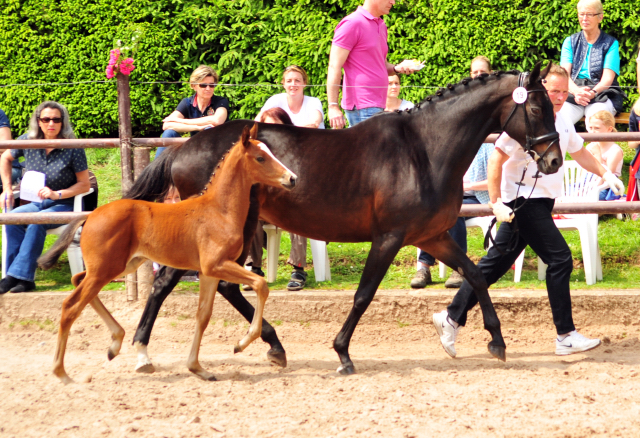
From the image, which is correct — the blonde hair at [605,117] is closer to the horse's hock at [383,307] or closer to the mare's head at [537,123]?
the horse's hock at [383,307]

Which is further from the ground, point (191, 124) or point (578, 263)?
point (191, 124)

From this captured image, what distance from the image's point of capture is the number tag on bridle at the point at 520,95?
4.74 metres

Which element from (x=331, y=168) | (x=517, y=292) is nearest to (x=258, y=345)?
(x=331, y=168)

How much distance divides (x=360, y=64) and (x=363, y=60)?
42 mm

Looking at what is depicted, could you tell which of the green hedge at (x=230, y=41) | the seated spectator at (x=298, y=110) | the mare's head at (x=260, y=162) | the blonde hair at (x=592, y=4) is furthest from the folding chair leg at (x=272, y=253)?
the blonde hair at (x=592, y=4)

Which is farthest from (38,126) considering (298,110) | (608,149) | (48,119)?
(608,149)

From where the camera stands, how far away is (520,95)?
475 cm

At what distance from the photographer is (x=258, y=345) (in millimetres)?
5723

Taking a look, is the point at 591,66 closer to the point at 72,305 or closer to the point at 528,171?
the point at 528,171

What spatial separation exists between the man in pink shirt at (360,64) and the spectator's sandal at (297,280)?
1312 mm

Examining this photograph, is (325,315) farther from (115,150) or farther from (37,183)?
(115,150)

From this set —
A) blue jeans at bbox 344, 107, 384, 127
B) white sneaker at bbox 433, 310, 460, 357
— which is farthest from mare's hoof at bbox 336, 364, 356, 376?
blue jeans at bbox 344, 107, 384, 127

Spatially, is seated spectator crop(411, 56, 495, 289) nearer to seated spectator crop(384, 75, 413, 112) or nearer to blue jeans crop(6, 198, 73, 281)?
seated spectator crop(384, 75, 413, 112)

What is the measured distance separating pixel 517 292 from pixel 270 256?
6.86 ft
